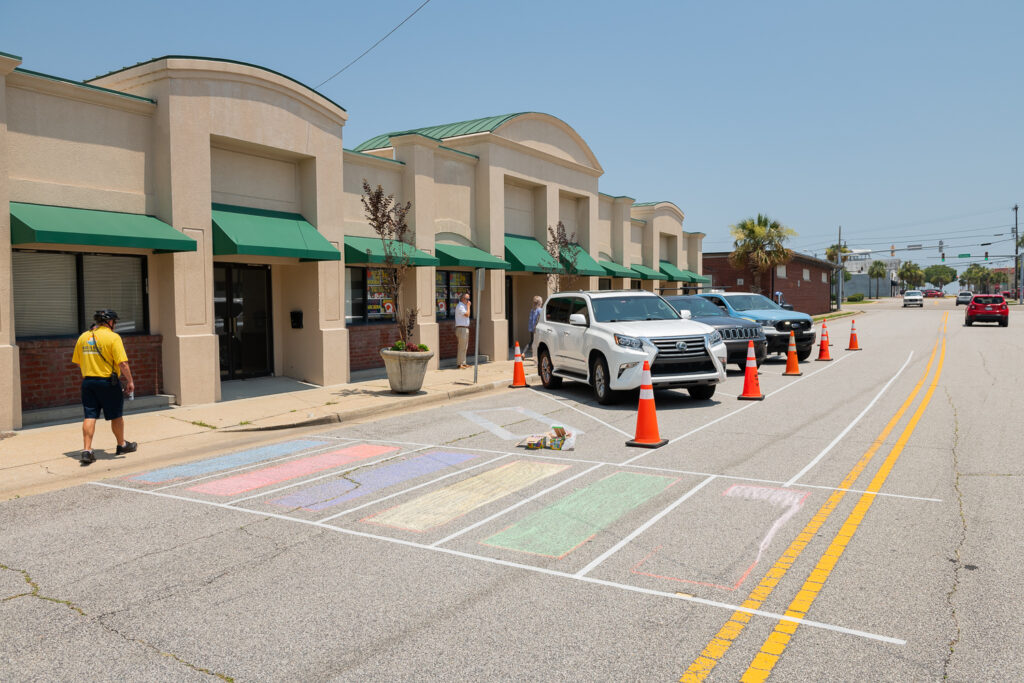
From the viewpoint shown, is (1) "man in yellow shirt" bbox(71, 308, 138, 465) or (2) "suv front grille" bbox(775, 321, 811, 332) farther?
(2) "suv front grille" bbox(775, 321, 811, 332)

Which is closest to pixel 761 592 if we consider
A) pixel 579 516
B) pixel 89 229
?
pixel 579 516

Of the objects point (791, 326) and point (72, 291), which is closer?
point (72, 291)

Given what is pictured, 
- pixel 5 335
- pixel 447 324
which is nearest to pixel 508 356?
pixel 447 324

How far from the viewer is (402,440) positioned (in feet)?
33.6

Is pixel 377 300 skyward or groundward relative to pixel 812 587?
skyward

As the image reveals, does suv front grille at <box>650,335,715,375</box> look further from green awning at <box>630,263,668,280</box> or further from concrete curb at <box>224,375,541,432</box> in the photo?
green awning at <box>630,263,668,280</box>

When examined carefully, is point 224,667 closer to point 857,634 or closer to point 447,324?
point 857,634

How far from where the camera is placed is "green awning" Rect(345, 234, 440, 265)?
648 inches

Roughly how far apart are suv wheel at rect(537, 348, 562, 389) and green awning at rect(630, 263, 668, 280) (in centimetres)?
1619

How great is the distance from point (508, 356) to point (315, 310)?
866cm

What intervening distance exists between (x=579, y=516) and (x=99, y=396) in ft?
20.3

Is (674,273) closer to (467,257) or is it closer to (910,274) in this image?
(467,257)

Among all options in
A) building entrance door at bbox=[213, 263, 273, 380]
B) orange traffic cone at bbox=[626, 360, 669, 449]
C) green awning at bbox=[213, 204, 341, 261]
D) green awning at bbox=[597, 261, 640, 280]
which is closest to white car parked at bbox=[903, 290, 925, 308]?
green awning at bbox=[597, 261, 640, 280]

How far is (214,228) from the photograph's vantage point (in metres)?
13.6
